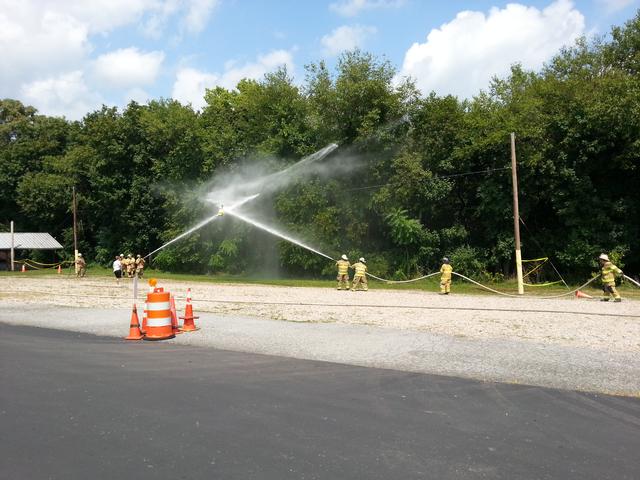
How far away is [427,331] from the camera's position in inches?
445

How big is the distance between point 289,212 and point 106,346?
23.7m

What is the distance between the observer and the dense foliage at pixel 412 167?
88.7ft

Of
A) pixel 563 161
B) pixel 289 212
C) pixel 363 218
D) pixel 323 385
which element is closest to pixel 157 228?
pixel 289 212

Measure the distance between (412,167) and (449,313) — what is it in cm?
1701

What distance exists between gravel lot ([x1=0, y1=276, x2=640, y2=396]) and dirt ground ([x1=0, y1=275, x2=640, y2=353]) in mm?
24

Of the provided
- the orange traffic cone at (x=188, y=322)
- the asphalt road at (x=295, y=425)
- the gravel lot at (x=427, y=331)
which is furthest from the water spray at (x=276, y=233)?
the asphalt road at (x=295, y=425)

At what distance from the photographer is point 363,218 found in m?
32.8

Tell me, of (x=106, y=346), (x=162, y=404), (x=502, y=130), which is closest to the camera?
(x=162, y=404)

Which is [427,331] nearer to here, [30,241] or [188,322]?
[188,322]

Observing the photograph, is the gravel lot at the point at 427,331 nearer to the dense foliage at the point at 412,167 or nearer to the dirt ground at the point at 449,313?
the dirt ground at the point at 449,313

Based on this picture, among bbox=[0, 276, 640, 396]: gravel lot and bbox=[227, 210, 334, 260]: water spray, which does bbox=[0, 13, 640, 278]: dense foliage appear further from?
bbox=[0, 276, 640, 396]: gravel lot

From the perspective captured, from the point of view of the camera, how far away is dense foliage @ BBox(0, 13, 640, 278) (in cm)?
2703

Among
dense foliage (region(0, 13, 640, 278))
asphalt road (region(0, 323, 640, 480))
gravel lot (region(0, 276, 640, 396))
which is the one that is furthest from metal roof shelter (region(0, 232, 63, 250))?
asphalt road (region(0, 323, 640, 480))

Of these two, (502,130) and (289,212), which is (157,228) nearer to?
(289,212)
